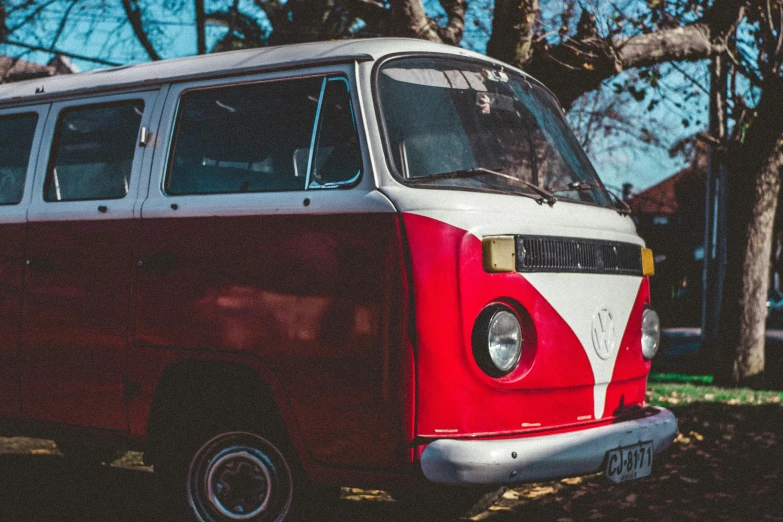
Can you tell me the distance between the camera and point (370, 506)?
5590 millimetres

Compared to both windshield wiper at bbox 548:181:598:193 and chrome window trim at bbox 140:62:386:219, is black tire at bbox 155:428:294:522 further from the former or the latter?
windshield wiper at bbox 548:181:598:193

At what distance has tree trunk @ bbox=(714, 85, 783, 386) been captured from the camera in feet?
40.7

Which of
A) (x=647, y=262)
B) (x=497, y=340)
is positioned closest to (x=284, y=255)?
(x=497, y=340)

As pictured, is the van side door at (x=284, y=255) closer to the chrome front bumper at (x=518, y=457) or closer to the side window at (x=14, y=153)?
the chrome front bumper at (x=518, y=457)

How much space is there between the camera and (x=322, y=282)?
388 cm

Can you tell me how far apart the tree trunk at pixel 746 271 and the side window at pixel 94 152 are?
379 inches

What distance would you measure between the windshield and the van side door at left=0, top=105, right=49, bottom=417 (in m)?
2.13

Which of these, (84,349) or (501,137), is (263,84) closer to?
(501,137)

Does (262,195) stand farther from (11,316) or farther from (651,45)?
(651,45)

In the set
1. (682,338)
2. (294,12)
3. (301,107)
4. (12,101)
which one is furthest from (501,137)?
(682,338)

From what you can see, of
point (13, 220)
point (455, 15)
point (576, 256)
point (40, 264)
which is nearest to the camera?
point (576, 256)

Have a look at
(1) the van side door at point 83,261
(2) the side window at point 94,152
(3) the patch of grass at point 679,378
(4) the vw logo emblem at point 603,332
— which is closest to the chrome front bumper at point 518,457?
(4) the vw logo emblem at point 603,332

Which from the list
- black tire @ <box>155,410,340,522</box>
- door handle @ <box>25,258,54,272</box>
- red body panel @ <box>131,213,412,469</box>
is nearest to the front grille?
red body panel @ <box>131,213,412,469</box>

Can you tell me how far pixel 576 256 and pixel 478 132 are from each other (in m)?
0.75
